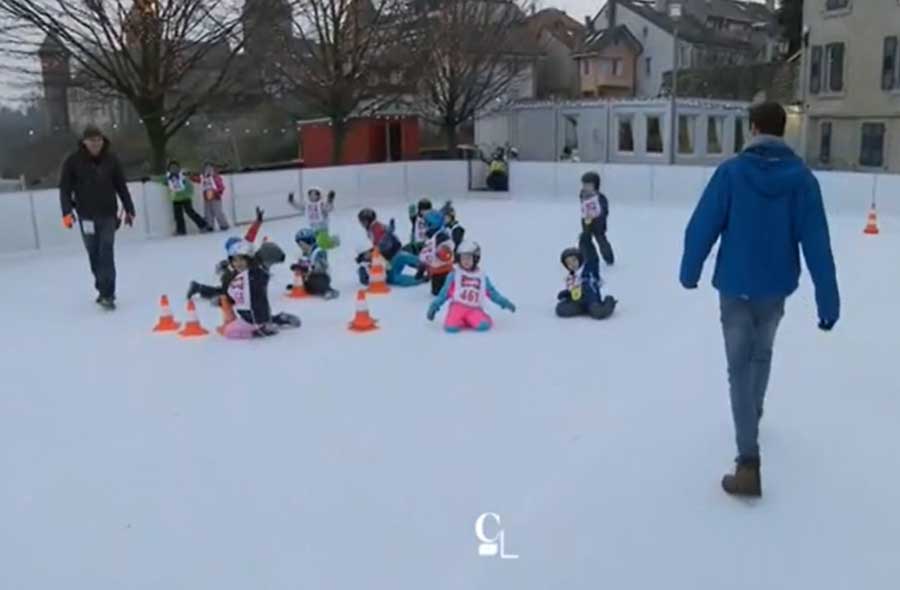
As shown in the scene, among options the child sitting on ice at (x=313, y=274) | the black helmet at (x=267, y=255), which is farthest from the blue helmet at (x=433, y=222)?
the black helmet at (x=267, y=255)

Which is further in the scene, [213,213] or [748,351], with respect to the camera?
[213,213]

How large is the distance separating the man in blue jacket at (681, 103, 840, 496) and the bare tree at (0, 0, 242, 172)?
15.9 m

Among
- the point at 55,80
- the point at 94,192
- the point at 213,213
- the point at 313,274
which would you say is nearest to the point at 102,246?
the point at 94,192

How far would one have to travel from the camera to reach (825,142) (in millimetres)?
24703

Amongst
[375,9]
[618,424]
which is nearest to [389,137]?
[375,9]

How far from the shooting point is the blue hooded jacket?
9.64ft

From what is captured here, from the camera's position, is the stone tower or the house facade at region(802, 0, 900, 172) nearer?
the stone tower

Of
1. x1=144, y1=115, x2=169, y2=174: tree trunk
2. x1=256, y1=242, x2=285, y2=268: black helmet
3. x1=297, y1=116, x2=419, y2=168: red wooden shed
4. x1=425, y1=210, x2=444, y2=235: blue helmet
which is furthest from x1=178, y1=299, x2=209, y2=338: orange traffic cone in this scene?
x1=297, y1=116, x2=419, y2=168: red wooden shed

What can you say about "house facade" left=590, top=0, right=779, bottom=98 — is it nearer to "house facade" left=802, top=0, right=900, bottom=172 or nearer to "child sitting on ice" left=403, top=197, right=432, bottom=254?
"house facade" left=802, top=0, right=900, bottom=172

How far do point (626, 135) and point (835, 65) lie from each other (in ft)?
21.5

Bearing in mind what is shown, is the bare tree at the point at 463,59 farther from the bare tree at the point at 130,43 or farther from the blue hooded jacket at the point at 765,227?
the blue hooded jacket at the point at 765,227

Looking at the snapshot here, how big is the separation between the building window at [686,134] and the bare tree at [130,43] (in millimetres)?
13482

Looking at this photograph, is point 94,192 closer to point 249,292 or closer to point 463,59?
point 249,292

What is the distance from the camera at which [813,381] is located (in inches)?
190
